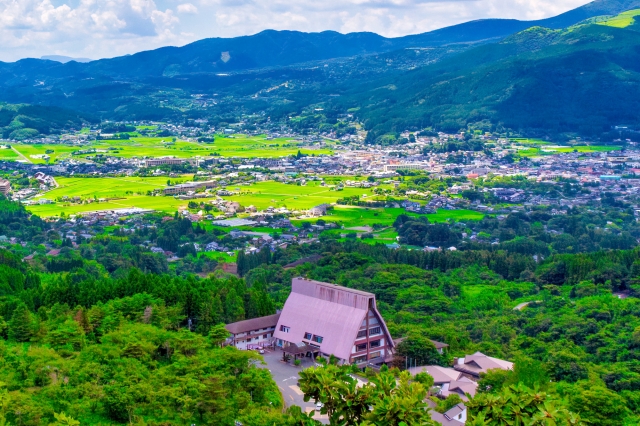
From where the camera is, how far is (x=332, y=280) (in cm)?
3606

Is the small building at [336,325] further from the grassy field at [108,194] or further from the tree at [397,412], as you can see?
the grassy field at [108,194]

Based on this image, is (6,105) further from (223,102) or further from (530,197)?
(530,197)

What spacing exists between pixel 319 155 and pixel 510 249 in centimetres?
4752

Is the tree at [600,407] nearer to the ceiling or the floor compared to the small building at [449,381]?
nearer to the ceiling

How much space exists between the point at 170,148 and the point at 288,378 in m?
78.7

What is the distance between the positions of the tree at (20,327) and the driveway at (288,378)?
7144 millimetres

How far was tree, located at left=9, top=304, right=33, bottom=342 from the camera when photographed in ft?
77.5

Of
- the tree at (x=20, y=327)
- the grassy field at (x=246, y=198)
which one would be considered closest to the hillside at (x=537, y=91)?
the grassy field at (x=246, y=198)

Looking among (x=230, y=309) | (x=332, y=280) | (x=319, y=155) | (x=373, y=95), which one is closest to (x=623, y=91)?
(x=373, y=95)

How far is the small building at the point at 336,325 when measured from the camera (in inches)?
976

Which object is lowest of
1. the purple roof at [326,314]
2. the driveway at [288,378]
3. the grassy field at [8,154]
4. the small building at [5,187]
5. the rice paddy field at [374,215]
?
the rice paddy field at [374,215]

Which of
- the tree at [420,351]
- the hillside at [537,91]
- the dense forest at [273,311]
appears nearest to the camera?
the dense forest at [273,311]

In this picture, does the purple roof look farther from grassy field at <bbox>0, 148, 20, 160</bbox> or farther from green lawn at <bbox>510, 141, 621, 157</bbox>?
grassy field at <bbox>0, 148, 20, 160</bbox>

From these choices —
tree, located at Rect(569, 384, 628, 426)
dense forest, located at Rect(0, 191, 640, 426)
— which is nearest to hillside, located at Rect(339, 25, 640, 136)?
dense forest, located at Rect(0, 191, 640, 426)
